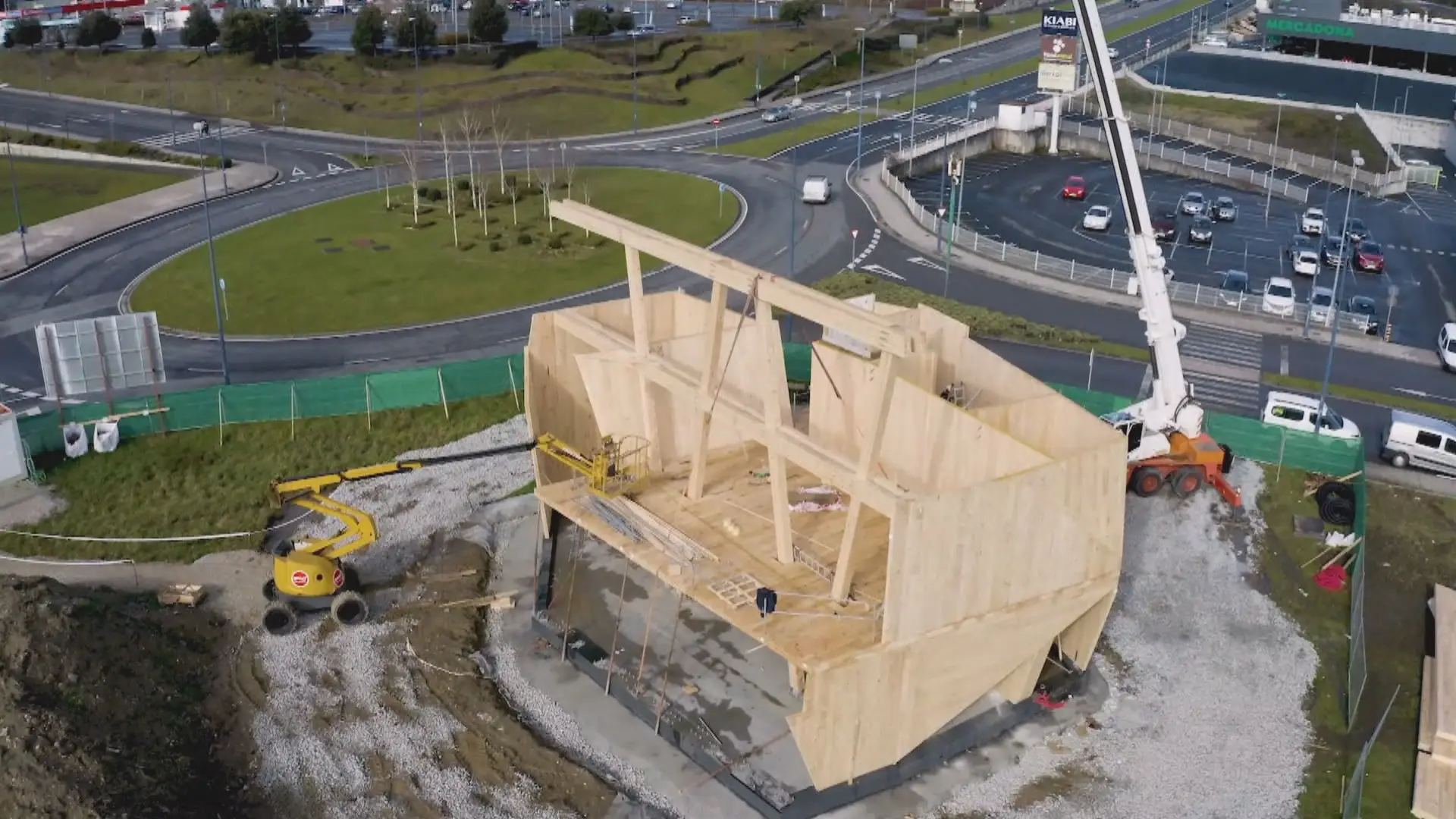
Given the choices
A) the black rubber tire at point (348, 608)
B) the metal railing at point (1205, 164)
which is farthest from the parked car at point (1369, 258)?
the black rubber tire at point (348, 608)

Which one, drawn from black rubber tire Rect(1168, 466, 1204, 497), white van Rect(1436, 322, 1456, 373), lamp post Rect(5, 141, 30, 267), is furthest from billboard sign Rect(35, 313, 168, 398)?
white van Rect(1436, 322, 1456, 373)

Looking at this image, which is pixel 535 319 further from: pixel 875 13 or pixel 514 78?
pixel 875 13

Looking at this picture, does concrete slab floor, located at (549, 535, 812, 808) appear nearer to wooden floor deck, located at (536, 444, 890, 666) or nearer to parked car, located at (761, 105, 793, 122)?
wooden floor deck, located at (536, 444, 890, 666)

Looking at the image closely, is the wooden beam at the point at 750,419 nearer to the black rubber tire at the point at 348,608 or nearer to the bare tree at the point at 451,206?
the black rubber tire at the point at 348,608

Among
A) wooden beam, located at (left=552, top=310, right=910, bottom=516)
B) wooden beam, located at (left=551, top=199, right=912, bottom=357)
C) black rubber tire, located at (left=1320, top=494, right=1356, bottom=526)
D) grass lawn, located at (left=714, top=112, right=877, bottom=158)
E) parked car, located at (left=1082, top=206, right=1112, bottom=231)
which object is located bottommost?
black rubber tire, located at (left=1320, top=494, right=1356, bottom=526)

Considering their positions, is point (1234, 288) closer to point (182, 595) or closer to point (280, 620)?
point (280, 620)

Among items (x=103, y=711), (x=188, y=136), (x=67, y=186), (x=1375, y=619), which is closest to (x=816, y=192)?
(x=67, y=186)
